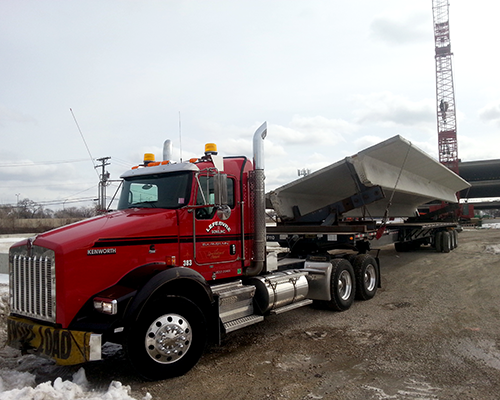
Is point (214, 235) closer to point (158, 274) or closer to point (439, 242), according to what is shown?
point (158, 274)

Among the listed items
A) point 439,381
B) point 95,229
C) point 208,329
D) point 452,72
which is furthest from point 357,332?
point 452,72

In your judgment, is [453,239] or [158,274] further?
[453,239]

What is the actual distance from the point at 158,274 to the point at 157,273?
0.35 feet

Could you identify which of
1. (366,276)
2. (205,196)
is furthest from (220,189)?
(366,276)

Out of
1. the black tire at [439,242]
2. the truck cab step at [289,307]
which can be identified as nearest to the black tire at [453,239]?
the black tire at [439,242]

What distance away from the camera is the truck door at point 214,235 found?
5.34 metres

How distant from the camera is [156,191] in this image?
5430 mm

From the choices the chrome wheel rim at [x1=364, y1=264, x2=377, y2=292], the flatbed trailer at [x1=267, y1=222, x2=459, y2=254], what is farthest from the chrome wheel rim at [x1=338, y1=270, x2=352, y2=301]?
the chrome wheel rim at [x1=364, y1=264, x2=377, y2=292]

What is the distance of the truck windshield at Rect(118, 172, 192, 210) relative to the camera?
5.26 metres

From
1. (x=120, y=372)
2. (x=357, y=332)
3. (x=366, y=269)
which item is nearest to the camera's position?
(x=120, y=372)

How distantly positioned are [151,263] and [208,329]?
1.14 metres

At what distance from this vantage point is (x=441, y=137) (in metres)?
54.0

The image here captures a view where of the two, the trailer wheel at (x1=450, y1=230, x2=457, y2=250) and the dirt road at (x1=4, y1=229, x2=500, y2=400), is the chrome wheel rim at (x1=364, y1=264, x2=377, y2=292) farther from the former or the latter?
the trailer wheel at (x1=450, y1=230, x2=457, y2=250)

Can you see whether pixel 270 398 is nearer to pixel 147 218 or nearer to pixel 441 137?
pixel 147 218
